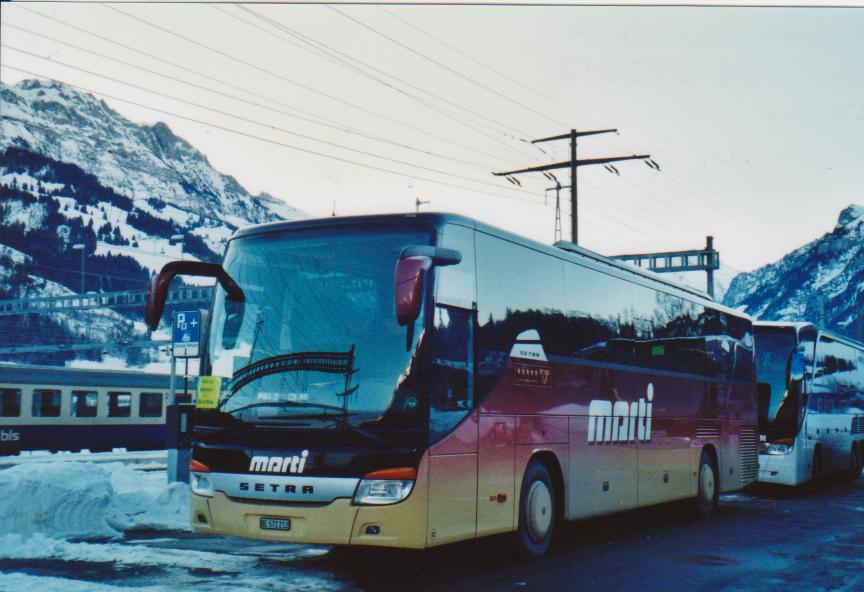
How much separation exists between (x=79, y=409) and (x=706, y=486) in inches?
769

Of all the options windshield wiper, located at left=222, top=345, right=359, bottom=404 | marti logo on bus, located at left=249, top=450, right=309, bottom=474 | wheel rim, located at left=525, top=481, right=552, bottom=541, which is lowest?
wheel rim, located at left=525, top=481, right=552, bottom=541

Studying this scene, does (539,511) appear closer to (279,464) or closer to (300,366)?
(279,464)

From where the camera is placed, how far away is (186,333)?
15.9 m

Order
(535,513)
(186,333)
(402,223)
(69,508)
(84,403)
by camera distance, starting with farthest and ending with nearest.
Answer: (84,403), (186,333), (69,508), (535,513), (402,223)

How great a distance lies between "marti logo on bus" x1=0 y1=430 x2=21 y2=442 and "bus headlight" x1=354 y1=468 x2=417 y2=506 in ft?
71.1

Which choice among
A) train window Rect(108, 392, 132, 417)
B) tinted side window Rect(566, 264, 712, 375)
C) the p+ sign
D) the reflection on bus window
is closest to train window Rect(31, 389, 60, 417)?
train window Rect(108, 392, 132, 417)

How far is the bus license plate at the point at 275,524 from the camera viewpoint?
8.51 meters

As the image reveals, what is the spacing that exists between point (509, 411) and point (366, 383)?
6.46 feet

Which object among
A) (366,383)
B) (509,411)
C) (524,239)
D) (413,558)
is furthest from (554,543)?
(366,383)

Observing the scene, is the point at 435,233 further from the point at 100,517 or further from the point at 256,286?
the point at 100,517

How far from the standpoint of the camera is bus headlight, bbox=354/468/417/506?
834cm

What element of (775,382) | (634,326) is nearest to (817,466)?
(775,382)

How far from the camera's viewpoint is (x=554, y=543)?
468 inches

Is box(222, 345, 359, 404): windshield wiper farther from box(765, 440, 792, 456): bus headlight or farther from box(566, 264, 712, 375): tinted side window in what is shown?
box(765, 440, 792, 456): bus headlight
